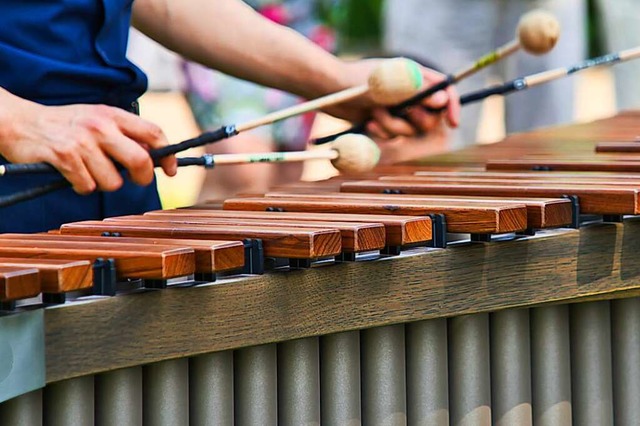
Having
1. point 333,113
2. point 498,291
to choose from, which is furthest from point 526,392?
point 333,113

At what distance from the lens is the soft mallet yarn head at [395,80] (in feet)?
8.43

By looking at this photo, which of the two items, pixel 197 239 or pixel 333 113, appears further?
pixel 333 113

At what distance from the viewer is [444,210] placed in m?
2.18

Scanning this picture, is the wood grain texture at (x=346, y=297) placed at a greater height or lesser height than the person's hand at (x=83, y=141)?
lesser

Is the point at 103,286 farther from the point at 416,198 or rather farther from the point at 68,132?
the point at 416,198

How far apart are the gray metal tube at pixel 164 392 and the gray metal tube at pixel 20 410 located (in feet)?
0.56

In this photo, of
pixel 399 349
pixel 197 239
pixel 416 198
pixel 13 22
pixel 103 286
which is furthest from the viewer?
pixel 13 22

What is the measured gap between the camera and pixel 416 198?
232cm

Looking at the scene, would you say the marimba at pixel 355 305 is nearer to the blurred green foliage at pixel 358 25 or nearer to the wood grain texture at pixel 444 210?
the wood grain texture at pixel 444 210

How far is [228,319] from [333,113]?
4.00 ft

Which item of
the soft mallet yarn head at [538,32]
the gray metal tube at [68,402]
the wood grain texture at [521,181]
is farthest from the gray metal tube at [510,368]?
the soft mallet yarn head at [538,32]

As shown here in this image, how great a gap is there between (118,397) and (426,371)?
0.52 m

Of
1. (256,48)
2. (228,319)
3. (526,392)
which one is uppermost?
(256,48)

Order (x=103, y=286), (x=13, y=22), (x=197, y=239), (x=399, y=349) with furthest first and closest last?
(x=13, y=22)
(x=399, y=349)
(x=197, y=239)
(x=103, y=286)
